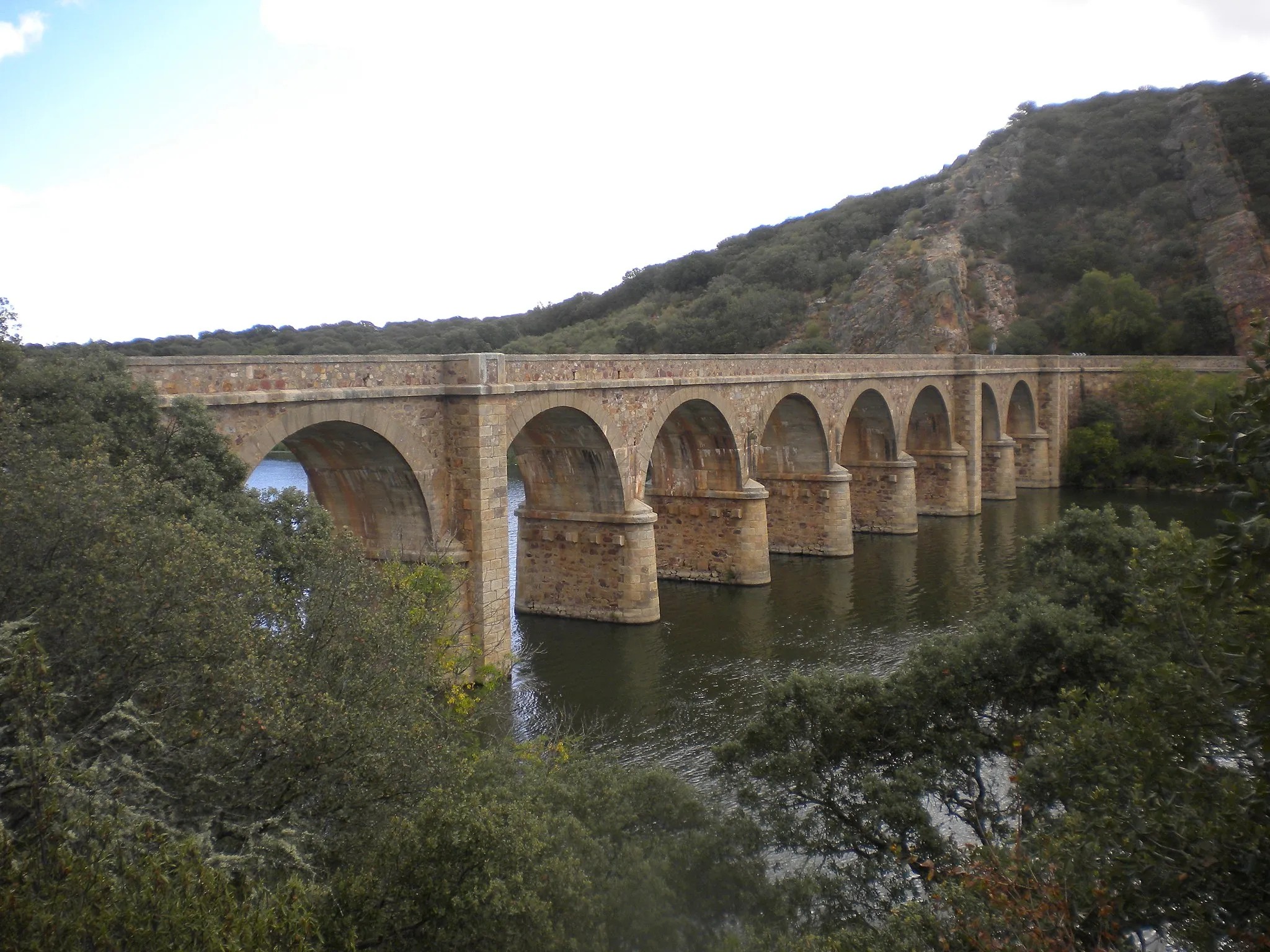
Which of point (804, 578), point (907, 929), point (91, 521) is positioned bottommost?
point (804, 578)

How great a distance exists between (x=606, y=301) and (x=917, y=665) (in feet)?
240

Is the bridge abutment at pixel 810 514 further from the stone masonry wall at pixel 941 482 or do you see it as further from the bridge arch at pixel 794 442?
the stone masonry wall at pixel 941 482

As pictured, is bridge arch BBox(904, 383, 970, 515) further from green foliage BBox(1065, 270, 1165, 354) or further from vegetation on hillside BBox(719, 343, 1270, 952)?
vegetation on hillside BBox(719, 343, 1270, 952)

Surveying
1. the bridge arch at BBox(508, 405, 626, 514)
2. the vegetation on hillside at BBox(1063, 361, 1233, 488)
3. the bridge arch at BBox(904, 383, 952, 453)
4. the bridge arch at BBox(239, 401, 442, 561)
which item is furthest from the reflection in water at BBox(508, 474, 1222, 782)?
the vegetation on hillside at BBox(1063, 361, 1233, 488)

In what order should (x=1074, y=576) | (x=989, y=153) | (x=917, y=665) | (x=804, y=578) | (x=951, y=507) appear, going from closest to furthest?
(x=917, y=665) → (x=1074, y=576) → (x=804, y=578) → (x=951, y=507) → (x=989, y=153)

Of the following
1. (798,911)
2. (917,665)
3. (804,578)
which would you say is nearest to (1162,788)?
(798,911)

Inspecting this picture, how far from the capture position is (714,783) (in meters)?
14.3

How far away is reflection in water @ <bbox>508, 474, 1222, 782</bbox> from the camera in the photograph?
57.2ft

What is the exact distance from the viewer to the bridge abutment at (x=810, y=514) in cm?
3145

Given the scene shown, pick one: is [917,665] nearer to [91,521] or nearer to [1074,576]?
[1074,576]

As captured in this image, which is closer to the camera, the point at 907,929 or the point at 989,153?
the point at 907,929

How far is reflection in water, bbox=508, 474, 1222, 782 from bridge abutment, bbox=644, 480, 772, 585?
0.41 metres

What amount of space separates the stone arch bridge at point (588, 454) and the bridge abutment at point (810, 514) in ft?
0.18

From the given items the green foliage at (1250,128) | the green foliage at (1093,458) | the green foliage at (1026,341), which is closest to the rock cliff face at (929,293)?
the green foliage at (1026,341)
